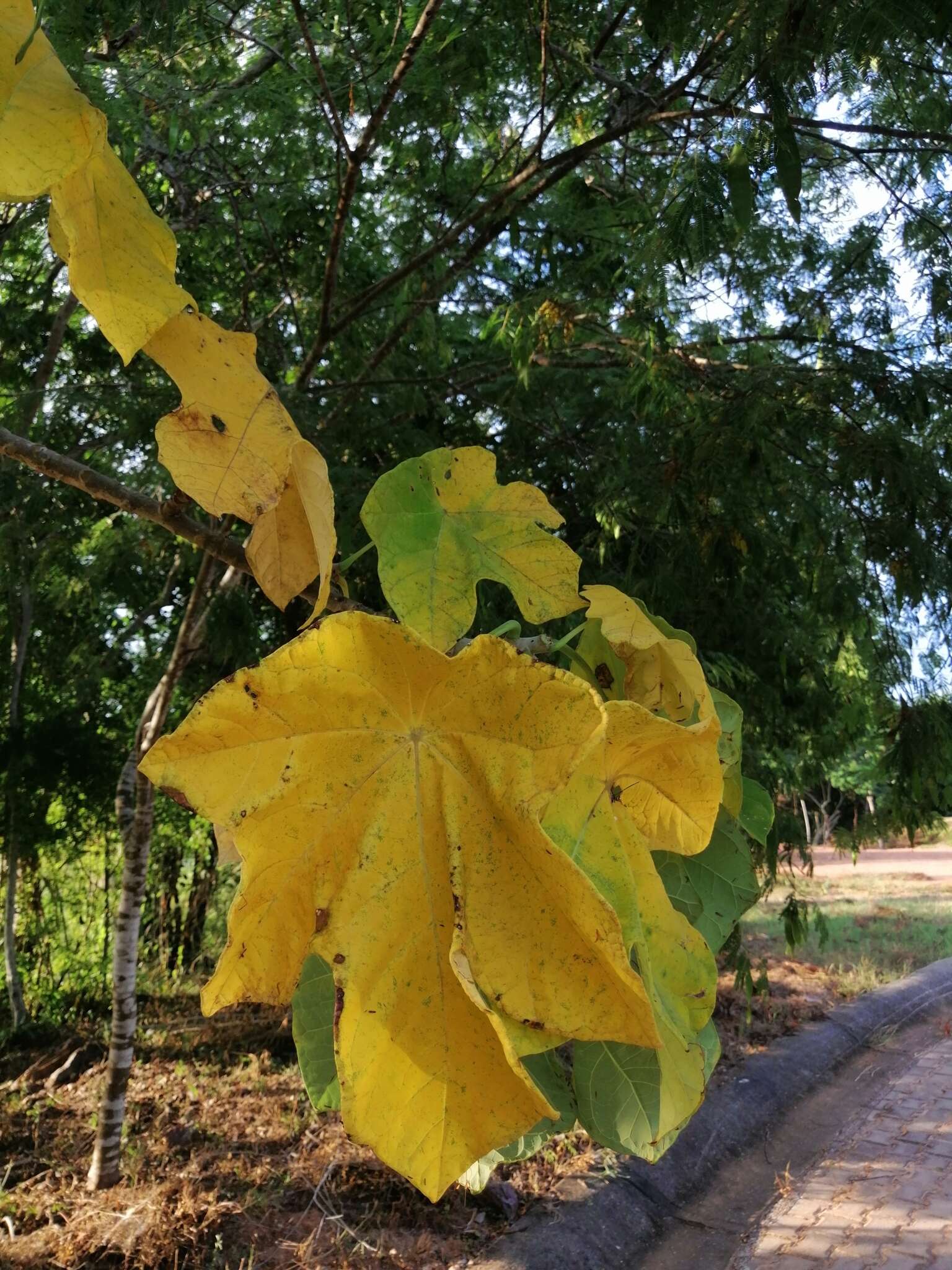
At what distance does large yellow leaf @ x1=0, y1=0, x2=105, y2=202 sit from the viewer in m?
0.32

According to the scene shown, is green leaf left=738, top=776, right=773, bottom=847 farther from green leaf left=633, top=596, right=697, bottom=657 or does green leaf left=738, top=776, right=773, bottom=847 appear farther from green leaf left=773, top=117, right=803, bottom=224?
green leaf left=773, top=117, right=803, bottom=224

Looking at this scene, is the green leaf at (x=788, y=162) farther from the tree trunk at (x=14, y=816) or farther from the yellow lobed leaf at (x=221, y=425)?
the tree trunk at (x=14, y=816)

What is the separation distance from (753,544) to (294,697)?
2708mm

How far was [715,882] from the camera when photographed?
45 centimetres

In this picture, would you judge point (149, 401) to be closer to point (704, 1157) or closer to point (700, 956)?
point (700, 956)

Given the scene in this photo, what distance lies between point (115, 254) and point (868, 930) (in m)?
7.93

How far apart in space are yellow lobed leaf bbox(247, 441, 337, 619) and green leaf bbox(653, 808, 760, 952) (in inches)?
7.7

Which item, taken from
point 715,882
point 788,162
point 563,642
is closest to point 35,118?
point 563,642

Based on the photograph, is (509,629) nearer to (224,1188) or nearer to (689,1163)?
(224,1188)

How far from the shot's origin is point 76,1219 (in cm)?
241

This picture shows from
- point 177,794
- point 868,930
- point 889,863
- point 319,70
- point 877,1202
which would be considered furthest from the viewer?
point 889,863

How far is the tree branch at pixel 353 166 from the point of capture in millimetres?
2105

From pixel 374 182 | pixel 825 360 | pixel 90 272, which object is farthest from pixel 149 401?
pixel 90 272

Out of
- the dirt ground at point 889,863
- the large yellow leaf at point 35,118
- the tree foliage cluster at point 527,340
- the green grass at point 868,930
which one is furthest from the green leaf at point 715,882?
the dirt ground at point 889,863
